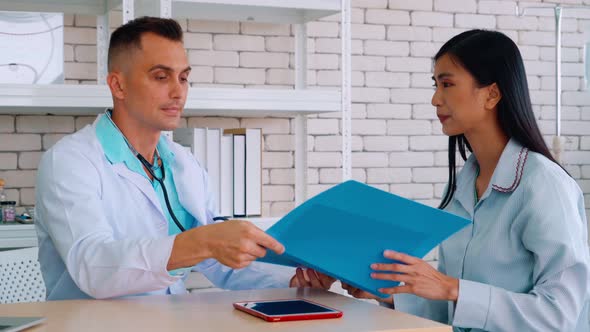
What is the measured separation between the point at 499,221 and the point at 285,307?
25.1 inches

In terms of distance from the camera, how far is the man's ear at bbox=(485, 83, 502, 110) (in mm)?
2096

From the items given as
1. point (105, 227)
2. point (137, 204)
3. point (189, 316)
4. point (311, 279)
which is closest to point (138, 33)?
point (137, 204)

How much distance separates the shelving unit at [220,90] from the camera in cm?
272

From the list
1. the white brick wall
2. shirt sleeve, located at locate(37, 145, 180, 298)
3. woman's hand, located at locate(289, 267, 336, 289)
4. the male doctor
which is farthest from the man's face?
the white brick wall

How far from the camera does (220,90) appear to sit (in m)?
2.88

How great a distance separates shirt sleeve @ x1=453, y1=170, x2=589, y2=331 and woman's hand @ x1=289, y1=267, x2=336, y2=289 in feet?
1.04

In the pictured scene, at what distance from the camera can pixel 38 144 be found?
10.3 feet

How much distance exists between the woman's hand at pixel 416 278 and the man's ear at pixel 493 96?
0.49 metres

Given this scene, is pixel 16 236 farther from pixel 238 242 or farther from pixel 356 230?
pixel 356 230

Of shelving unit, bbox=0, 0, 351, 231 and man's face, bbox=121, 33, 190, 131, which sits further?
shelving unit, bbox=0, 0, 351, 231

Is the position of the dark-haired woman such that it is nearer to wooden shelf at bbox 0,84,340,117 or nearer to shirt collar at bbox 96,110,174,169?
shirt collar at bbox 96,110,174,169

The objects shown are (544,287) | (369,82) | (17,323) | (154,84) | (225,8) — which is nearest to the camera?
(17,323)

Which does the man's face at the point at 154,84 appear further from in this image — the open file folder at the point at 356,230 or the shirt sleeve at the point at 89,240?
the open file folder at the point at 356,230

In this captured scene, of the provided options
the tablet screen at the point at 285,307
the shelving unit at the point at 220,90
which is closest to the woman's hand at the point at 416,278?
the tablet screen at the point at 285,307
